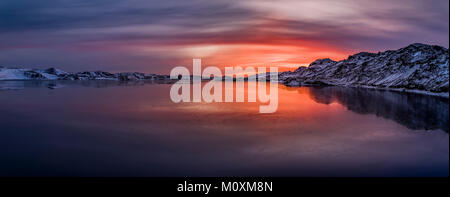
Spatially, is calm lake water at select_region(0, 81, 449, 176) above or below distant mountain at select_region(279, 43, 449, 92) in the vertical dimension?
below

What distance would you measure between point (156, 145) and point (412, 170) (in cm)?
1070

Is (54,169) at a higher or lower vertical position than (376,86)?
lower

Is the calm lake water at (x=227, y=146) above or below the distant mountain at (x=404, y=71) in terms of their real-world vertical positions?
below

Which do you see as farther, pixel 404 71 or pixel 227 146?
pixel 404 71

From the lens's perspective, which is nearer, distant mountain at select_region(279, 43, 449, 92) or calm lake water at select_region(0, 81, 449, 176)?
calm lake water at select_region(0, 81, 449, 176)

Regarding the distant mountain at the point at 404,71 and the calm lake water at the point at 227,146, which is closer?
the calm lake water at the point at 227,146

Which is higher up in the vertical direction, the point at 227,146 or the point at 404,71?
the point at 404,71
